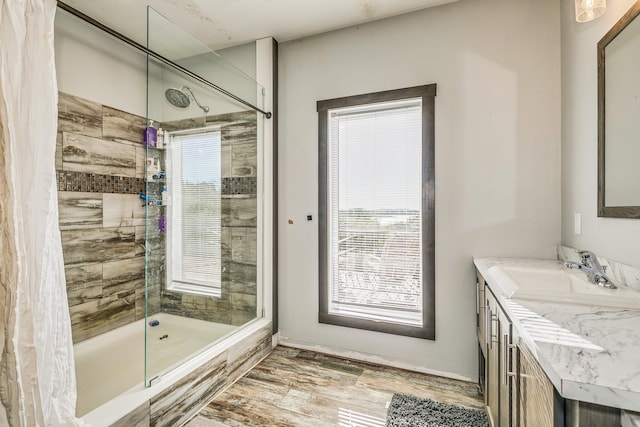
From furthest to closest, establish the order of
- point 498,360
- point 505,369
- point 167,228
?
1. point 167,228
2. point 498,360
3. point 505,369

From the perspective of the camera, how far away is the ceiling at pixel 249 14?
2158mm

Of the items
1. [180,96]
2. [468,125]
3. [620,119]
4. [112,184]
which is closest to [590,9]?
[620,119]

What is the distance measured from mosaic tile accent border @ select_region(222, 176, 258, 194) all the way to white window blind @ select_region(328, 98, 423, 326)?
643 millimetres

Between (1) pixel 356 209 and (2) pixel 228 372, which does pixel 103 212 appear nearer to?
(2) pixel 228 372

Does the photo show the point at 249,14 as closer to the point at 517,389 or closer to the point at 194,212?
the point at 194,212

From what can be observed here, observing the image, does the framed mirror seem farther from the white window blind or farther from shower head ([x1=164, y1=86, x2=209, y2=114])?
shower head ([x1=164, y1=86, x2=209, y2=114])

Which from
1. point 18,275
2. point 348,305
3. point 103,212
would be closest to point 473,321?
point 348,305

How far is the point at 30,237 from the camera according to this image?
1.12 m

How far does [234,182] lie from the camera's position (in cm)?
242

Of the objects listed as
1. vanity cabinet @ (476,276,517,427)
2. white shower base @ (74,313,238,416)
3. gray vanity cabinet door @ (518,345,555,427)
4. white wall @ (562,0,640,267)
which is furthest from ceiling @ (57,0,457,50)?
gray vanity cabinet door @ (518,345,555,427)

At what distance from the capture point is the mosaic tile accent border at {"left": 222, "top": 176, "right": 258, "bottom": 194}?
2.37 metres

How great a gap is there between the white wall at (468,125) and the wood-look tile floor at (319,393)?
17 cm

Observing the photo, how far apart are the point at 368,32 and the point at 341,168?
43.1 inches

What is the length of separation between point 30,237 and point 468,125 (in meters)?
2.46
